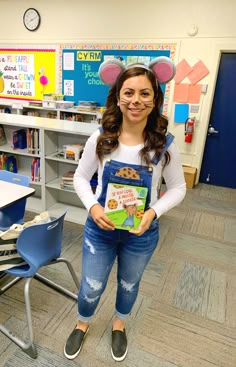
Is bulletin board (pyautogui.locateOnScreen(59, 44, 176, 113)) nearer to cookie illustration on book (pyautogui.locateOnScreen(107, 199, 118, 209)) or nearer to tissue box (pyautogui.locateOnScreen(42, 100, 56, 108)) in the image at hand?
tissue box (pyautogui.locateOnScreen(42, 100, 56, 108))

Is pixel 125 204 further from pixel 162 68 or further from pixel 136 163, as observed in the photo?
pixel 162 68

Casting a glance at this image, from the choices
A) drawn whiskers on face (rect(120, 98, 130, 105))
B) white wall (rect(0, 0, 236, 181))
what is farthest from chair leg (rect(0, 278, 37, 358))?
white wall (rect(0, 0, 236, 181))

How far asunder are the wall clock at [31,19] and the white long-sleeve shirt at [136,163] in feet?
14.2

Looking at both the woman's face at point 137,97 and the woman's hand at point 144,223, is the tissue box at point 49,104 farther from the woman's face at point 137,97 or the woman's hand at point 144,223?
the woman's hand at point 144,223

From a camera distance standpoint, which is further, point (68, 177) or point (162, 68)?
point (68, 177)

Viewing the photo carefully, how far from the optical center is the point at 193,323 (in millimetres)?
Result: 1707

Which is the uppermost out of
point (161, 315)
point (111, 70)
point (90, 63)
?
point (90, 63)

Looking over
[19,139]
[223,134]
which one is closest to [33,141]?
[19,139]

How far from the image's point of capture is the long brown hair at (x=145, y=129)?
105 cm

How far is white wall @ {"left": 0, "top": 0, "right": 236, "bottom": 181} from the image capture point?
3.48m

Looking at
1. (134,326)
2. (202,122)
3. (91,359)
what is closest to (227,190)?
(202,122)

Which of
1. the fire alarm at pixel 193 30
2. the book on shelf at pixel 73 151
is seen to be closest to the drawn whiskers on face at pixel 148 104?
the book on shelf at pixel 73 151

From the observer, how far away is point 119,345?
1.46 meters

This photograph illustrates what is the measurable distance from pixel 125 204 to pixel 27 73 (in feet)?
15.2
